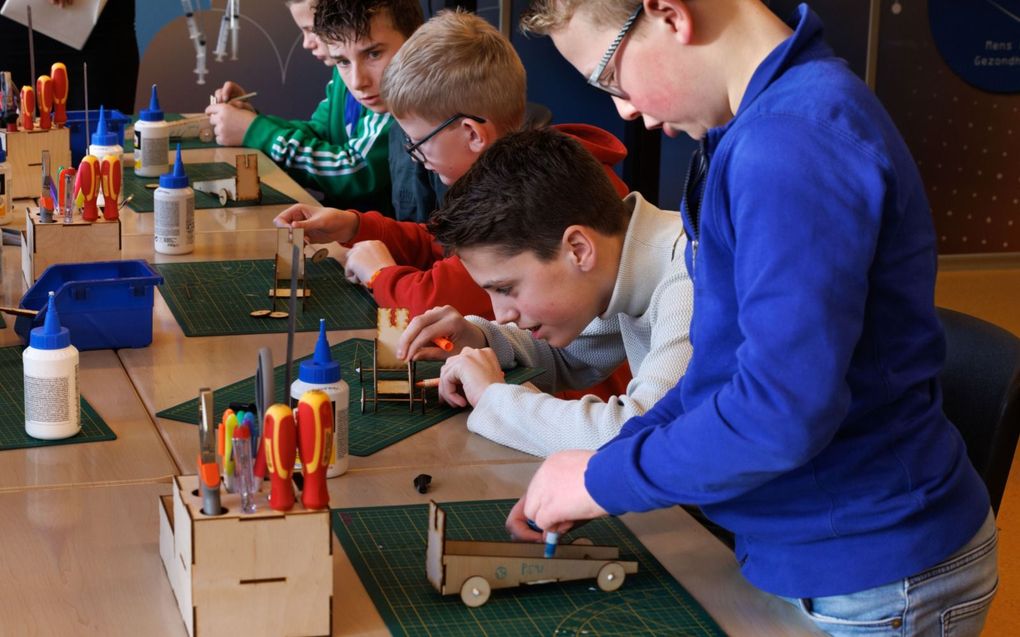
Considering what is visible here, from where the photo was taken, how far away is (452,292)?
6.87ft

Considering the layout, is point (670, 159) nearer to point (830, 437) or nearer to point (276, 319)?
point (276, 319)

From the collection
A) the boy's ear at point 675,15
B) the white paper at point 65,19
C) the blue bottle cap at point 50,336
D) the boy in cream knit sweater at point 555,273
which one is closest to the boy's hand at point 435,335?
the boy in cream knit sweater at point 555,273

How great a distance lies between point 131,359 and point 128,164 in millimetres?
1448

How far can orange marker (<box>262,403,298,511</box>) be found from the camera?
3.47 ft

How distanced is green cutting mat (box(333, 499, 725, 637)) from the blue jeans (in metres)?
0.11

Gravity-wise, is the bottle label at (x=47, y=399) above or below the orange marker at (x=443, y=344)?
above

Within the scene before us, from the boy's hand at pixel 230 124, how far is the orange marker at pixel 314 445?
8.19 ft

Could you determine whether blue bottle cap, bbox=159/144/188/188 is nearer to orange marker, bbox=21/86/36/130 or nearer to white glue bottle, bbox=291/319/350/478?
orange marker, bbox=21/86/36/130

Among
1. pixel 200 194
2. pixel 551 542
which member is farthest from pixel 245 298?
pixel 551 542

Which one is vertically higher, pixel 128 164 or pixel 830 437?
pixel 830 437

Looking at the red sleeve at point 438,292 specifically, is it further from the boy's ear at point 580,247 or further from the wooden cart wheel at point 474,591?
the wooden cart wheel at point 474,591

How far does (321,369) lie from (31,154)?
1.65 m

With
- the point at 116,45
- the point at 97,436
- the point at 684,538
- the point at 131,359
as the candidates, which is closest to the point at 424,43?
the point at 131,359

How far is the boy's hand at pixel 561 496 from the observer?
1147 millimetres
